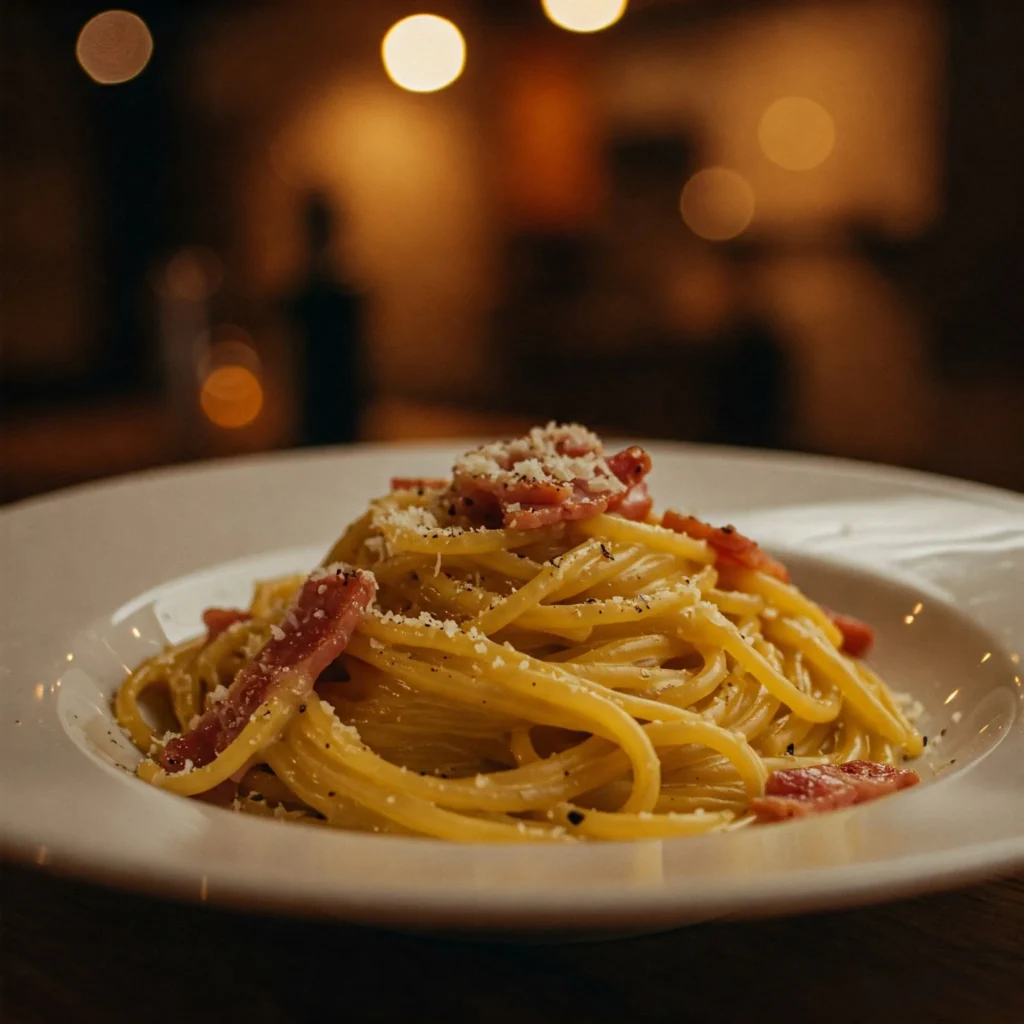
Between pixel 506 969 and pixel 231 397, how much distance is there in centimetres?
765

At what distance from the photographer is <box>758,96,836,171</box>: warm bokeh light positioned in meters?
9.75

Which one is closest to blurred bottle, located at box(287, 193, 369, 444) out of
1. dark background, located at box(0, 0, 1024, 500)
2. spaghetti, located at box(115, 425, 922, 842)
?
dark background, located at box(0, 0, 1024, 500)

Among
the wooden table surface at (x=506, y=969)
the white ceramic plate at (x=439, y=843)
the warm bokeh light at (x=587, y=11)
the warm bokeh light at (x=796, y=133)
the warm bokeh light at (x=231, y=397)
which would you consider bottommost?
the warm bokeh light at (x=231, y=397)

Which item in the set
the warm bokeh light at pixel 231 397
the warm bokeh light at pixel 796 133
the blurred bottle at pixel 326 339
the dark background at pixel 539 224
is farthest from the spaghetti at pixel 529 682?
the warm bokeh light at pixel 796 133

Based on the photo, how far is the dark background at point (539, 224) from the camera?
7996 millimetres

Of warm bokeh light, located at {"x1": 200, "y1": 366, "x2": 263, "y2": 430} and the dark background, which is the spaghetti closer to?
the dark background

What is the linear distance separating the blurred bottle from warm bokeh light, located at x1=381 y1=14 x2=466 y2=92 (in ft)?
20.2

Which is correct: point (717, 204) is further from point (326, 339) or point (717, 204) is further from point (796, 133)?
point (326, 339)

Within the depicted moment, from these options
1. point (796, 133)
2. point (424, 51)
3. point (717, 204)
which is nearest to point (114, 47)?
point (424, 51)

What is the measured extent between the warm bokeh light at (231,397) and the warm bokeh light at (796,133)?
16.3 feet

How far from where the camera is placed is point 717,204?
1053cm

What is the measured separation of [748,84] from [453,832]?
974cm

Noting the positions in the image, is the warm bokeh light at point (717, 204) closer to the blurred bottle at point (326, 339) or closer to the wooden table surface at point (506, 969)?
the blurred bottle at point (326, 339)

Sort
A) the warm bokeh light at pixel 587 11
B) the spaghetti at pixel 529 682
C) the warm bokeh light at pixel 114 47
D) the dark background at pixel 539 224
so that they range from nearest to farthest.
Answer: the spaghetti at pixel 529 682
the dark background at pixel 539 224
the warm bokeh light at pixel 587 11
the warm bokeh light at pixel 114 47
